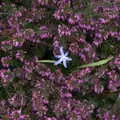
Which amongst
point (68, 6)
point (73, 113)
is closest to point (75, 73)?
point (73, 113)

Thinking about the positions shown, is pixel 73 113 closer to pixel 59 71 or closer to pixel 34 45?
pixel 59 71

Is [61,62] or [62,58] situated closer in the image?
[62,58]

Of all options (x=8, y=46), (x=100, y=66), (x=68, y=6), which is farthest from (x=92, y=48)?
(x=8, y=46)

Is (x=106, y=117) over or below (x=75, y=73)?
below

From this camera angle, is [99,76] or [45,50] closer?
[99,76]

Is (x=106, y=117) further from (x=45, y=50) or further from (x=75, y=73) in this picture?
(x=45, y=50)

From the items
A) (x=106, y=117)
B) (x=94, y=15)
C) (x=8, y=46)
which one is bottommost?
(x=106, y=117)
